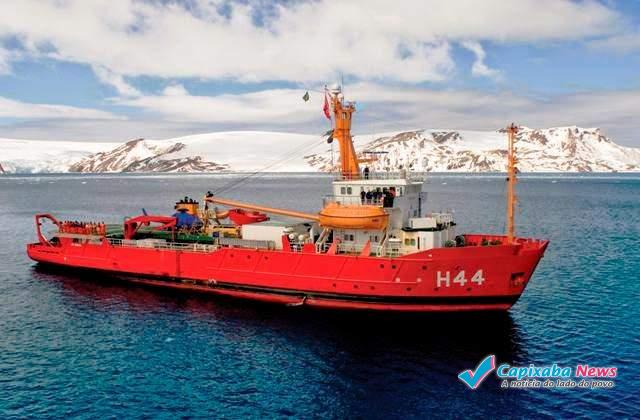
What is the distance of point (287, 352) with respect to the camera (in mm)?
23359

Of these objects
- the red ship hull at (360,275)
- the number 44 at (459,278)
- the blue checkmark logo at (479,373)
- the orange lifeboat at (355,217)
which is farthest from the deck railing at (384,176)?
the blue checkmark logo at (479,373)

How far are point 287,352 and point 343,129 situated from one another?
48.8 feet

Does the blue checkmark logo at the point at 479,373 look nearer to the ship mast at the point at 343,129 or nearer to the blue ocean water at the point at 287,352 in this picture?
the blue ocean water at the point at 287,352

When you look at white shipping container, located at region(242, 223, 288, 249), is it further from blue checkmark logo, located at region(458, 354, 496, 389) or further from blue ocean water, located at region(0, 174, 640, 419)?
blue checkmark logo, located at region(458, 354, 496, 389)

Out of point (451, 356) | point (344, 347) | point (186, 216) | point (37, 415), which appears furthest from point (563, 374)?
point (186, 216)

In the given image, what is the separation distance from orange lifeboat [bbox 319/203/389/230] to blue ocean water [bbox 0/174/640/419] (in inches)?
195

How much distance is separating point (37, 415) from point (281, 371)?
361 inches

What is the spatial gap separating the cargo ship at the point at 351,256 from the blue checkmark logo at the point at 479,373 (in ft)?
15.9

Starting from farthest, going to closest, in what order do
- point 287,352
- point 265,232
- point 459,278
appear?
point 265,232 → point 459,278 → point 287,352

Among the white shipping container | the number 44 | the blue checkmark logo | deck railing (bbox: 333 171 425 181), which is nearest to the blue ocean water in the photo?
the blue checkmark logo

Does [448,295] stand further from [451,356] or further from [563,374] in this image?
[563,374]

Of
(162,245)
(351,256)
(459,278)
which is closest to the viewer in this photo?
(459,278)

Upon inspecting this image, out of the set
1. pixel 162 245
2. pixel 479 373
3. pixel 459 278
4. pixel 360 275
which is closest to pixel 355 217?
pixel 360 275

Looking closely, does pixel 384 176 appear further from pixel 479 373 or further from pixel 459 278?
pixel 479 373
